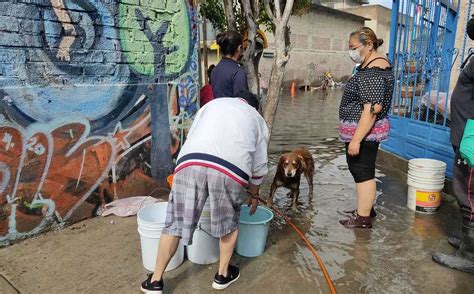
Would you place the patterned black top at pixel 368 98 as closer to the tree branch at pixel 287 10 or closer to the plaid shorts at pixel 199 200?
the plaid shorts at pixel 199 200

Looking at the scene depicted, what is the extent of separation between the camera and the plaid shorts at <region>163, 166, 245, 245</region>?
8.29ft

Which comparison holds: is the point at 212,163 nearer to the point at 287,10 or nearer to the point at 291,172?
the point at 291,172

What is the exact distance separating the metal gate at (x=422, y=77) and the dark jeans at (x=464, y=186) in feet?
6.46

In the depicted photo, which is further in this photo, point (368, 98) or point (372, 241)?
point (372, 241)

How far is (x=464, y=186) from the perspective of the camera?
10.3 feet

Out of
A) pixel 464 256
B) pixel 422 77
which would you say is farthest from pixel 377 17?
pixel 464 256

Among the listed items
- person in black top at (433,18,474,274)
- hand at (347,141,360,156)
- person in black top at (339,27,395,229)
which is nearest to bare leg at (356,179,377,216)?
person in black top at (339,27,395,229)

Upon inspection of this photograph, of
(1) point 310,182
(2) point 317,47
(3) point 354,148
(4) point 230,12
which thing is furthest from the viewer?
(2) point 317,47

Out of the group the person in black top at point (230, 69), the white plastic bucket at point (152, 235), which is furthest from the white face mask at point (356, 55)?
the white plastic bucket at point (152, 235)

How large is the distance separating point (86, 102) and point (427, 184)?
12.9ft

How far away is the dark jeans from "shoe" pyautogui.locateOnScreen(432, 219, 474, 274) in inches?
3.9

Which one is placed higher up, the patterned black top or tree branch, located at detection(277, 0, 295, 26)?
tree branch, located at detection(277, 0, 295, 26)

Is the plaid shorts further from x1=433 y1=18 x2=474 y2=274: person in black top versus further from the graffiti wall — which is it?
x1=433 y1=18 x2=474 y2=274: person in black top

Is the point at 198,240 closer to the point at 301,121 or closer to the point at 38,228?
the point at 38,228
